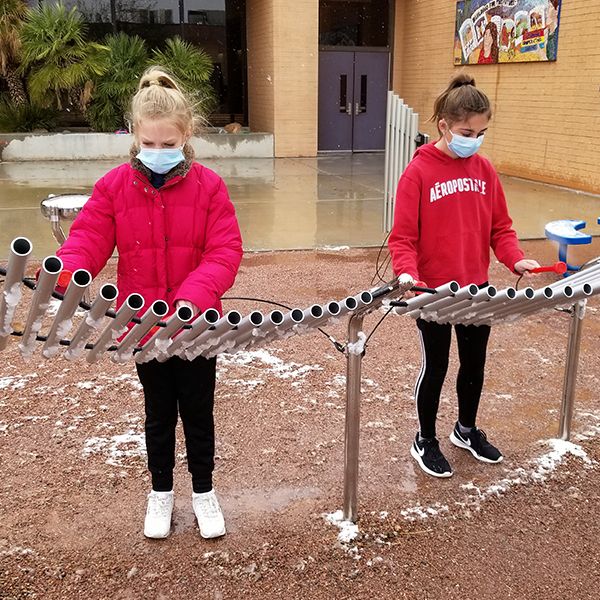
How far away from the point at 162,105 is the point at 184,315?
75cm

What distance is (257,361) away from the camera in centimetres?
419

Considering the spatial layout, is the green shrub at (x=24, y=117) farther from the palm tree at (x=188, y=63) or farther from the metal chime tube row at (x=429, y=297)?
the metal chime tube row at (x=429, y=297)

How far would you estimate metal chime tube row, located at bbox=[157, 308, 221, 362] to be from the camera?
1863mm

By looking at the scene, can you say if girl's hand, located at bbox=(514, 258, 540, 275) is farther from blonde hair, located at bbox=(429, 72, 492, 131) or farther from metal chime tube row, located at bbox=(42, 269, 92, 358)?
metal chime tube row, located at bbox=(42, 269, 92, 358)

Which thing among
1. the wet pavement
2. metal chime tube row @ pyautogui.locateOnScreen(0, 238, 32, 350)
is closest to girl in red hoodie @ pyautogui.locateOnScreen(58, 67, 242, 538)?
metal chime tube row @ pyautogui.locateOnScreen(0, 238, 32, 350)

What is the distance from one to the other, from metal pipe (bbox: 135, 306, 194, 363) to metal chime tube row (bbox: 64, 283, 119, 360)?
16 centimetres

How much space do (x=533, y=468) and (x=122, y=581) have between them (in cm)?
→ 181

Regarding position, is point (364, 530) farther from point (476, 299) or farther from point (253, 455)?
point (476, 299)

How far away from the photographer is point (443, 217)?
8.75ft

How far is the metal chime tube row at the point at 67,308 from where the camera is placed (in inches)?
63.3

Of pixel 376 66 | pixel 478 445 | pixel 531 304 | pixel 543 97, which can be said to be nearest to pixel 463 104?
pixel 531 304

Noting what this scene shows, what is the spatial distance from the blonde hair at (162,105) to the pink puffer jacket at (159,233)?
0.45 ft

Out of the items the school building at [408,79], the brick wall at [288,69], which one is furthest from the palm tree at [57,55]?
the school building at [408,79]

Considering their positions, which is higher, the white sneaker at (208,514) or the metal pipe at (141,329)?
the metal pipe at (141,329)
